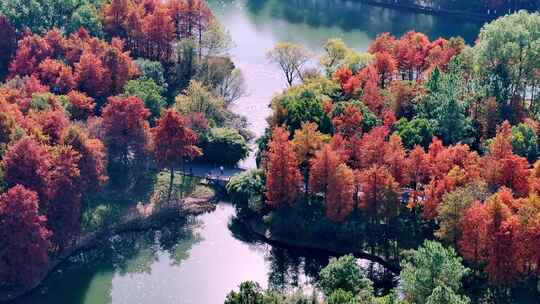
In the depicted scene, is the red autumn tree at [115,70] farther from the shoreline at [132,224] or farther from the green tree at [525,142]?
the green tree at [525,142]

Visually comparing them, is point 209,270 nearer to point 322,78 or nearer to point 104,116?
point 104,116

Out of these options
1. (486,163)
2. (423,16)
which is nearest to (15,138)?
(486,163)

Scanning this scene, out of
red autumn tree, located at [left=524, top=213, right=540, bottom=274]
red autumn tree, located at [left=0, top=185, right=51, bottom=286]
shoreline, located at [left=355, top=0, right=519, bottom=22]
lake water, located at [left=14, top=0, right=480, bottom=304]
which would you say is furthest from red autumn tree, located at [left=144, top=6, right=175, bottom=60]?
red autumn tree, located at [left=524, top=213, right=540, bottom=274]

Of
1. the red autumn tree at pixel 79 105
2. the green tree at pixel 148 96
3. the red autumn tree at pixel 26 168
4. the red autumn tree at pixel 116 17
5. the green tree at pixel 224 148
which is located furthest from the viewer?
the red autumn tree at pixel 116 17

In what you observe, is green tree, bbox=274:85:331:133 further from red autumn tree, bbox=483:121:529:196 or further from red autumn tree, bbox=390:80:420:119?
red autumn tree, bbox=483:121:529:196

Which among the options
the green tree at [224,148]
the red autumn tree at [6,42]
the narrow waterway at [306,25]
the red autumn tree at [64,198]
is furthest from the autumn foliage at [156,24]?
the red autumn tree at [64,198]

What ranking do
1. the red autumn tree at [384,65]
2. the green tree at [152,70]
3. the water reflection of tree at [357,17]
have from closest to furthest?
the red autumn tree at [384,65], the green tree at [152,70], the water reflection of tree at [357,17]

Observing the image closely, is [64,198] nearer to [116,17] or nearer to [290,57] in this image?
[290,57]
